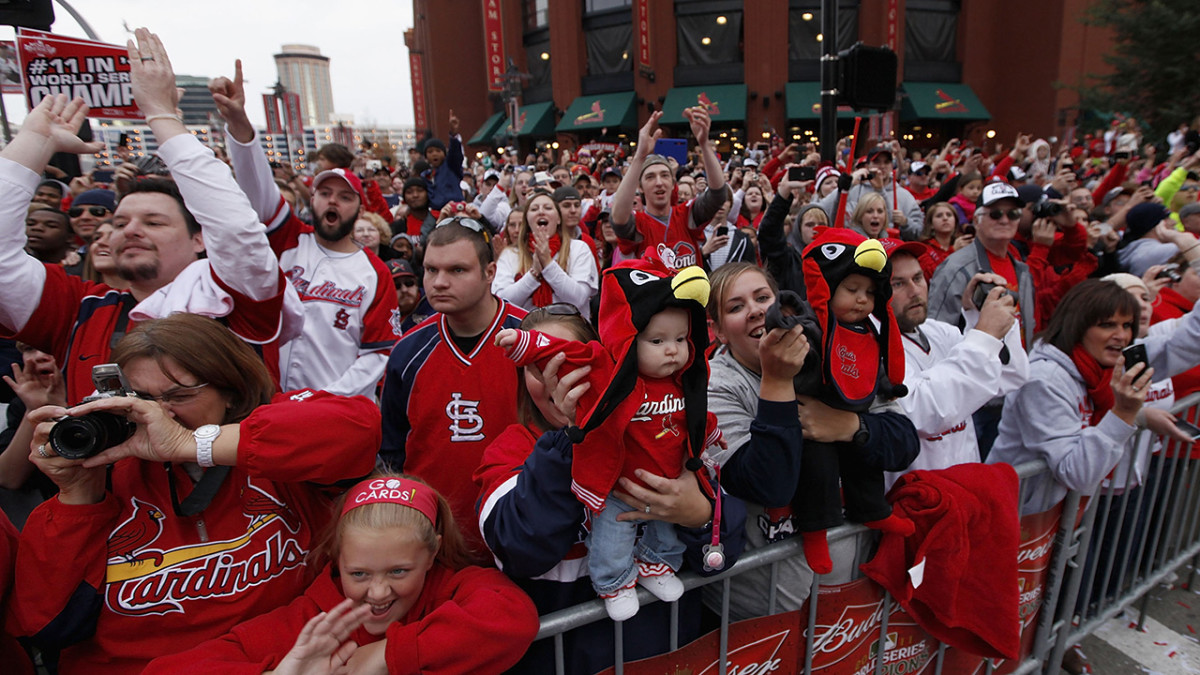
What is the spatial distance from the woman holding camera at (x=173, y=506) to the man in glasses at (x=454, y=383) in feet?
2.70

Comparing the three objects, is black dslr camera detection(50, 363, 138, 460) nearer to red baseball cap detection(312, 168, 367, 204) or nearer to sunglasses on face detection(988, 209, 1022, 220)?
red baseball cap detection(312, 168, 367, 204)

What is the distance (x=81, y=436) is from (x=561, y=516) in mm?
1136

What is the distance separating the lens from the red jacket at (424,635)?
1521mm

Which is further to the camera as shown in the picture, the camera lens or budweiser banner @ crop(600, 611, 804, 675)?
budweiser banner @ crop(600, 611, 804, 675)

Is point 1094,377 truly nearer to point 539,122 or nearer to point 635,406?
point 635,406

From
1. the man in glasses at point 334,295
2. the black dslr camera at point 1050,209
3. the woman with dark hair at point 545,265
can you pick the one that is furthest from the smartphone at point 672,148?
the man in glasses at point 334,295

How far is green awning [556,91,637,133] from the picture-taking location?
28.0 meters

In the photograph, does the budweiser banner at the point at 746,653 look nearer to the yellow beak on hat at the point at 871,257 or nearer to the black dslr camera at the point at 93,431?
the yellow beak on hat at the point at 871,257

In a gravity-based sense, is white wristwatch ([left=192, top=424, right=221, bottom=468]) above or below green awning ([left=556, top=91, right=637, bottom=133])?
below

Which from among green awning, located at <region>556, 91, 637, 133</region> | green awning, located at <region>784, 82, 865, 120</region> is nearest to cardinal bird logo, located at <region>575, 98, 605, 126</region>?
green awning, located at <region>556, 91, 637, 133</region>

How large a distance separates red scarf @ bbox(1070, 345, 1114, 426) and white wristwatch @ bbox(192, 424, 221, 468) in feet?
11.6

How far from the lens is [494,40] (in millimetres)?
31875

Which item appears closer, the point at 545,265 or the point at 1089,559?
the point at 1089,559

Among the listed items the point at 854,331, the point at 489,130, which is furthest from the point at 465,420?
the point at 489,130
